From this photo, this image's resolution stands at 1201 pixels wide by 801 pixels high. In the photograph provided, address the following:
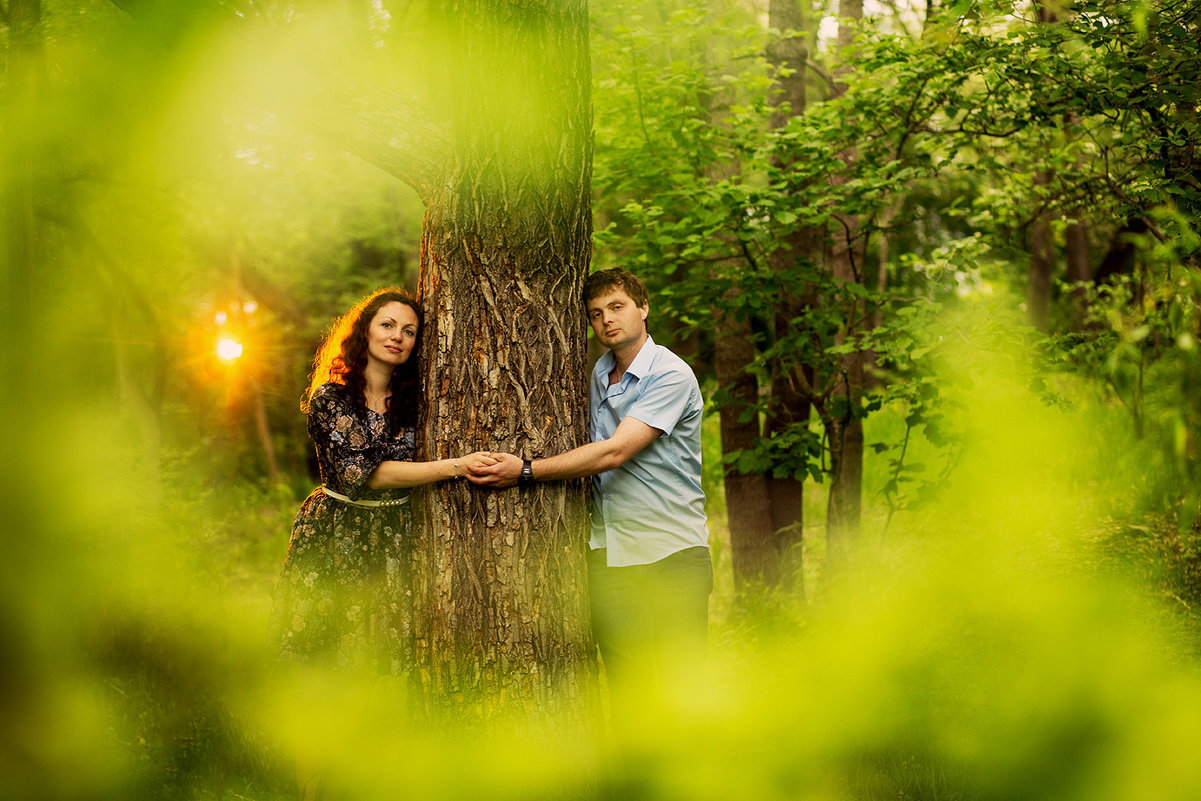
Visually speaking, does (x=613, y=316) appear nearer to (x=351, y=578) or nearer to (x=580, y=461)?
(x=580, y=461)

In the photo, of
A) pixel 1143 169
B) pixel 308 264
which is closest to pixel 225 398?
pixel 308 264

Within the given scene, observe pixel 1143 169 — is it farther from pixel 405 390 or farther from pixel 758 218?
pixel 405 390

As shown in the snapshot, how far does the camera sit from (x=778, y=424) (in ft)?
17.7

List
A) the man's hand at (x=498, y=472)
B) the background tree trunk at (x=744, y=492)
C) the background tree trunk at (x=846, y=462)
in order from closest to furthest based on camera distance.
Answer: the man's hand at (x=498, y=472), the background tree trunk at (x=846, y=462), the background tree trunk at (x=744, y=492)

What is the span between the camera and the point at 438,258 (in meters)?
2.97

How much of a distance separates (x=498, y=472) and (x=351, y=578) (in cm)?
78

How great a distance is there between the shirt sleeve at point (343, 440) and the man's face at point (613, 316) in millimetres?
911

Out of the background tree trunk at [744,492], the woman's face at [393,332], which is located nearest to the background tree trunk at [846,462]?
the background tree trunk at [744,492]

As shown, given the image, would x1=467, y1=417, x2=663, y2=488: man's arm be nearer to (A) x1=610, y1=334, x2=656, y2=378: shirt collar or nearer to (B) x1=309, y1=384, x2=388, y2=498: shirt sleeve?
(A) x1=610, y1=334, x2=656, y2=378: shirt collar

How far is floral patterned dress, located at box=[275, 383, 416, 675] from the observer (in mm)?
3131

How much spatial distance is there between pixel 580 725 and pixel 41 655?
7.56ft

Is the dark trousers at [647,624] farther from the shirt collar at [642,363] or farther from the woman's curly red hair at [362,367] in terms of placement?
the woman's curly red hair at [362,367]

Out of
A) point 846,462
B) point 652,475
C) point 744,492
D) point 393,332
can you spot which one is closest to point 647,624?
point 652,475

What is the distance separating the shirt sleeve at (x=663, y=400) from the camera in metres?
3.07
